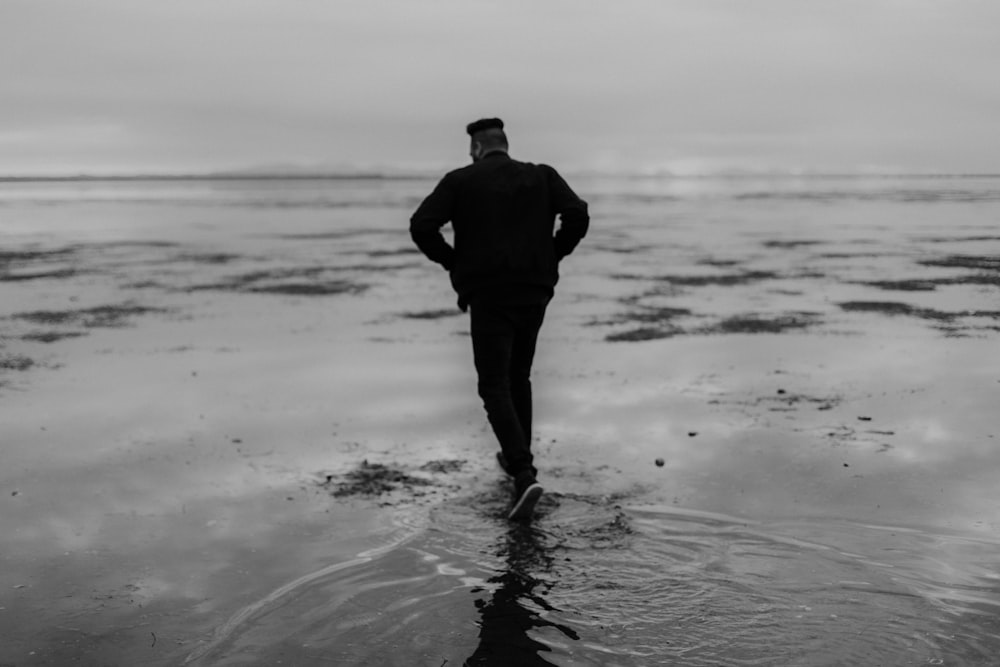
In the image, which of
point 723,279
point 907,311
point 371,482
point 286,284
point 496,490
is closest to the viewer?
point 496,490

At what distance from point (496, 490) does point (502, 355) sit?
2.48 feet

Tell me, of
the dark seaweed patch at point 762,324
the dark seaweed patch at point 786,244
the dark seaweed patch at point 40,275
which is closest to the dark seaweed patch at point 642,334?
the dark seaweed patch at point 762,324

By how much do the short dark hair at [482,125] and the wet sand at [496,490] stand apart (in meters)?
1.94

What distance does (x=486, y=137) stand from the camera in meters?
5.86

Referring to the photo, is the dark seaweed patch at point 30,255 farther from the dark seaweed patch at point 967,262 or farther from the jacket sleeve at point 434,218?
the jacket sleeve at point 434,218

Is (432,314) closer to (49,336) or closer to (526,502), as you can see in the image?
(49,336)

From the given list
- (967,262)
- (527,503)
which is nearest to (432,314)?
(527,503)

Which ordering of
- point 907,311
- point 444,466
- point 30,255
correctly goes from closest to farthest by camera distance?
point 444,466 < point 907,311 < point 30,255

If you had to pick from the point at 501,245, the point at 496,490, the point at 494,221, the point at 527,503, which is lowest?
the point at 496,490

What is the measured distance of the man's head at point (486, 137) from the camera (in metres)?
5.84

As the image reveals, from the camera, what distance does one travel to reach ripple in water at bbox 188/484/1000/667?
12.7ft

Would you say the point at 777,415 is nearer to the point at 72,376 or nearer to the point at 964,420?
the point at 964,420

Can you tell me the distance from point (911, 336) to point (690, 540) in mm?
6998

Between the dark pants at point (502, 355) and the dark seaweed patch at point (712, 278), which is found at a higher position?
the dark pants at point (502, 355)
